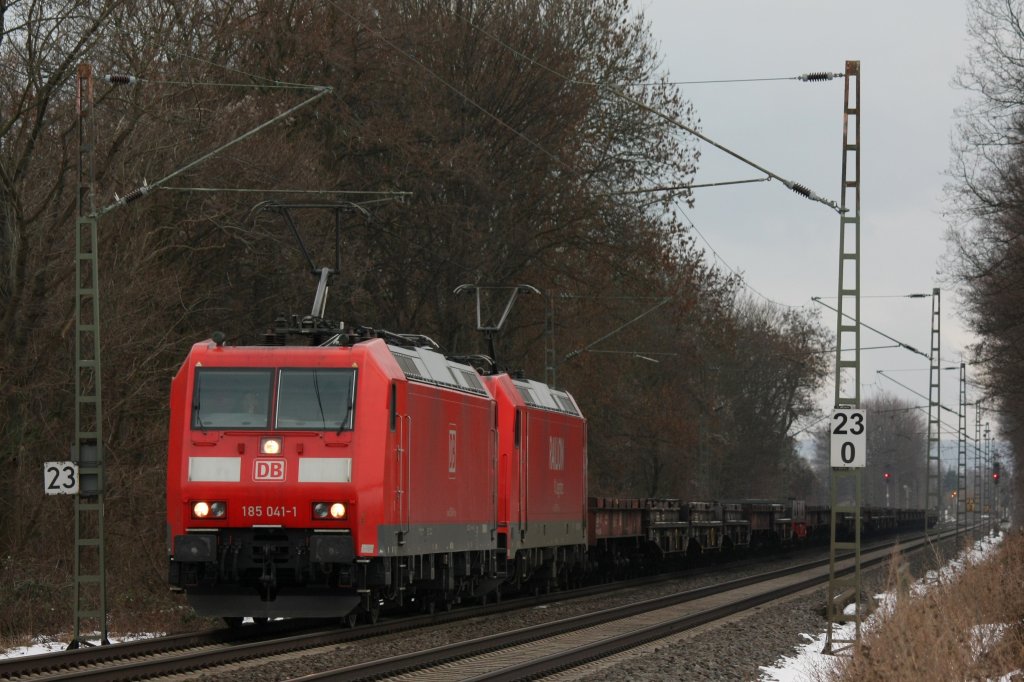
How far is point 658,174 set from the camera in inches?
1597

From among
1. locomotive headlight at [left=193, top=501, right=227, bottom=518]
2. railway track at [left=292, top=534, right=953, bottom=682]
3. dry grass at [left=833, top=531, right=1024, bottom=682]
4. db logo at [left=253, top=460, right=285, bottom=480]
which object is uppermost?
db logo at [left=253, top=460, right=285, bottom=480]

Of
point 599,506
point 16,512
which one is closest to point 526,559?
point 599,506

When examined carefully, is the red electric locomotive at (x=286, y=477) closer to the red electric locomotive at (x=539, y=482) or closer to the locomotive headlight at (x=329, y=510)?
the locomotive headlight at (x=329, y=510)

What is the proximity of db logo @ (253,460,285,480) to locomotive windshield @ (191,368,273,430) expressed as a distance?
0.46 metres

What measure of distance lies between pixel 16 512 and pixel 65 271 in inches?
164

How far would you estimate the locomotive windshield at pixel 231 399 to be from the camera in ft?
62.1

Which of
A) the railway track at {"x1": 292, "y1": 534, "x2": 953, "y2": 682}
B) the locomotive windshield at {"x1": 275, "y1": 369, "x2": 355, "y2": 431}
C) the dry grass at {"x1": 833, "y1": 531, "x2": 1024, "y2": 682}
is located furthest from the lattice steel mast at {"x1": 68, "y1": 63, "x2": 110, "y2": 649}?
the dry grass at {"x1": 833, "y1": 531, "x2": 1024, "y2": 682}

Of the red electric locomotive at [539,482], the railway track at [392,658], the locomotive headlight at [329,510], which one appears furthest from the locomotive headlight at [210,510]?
the red electric locomotive at [539,482]

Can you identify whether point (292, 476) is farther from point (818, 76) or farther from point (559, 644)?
point (818, 76)

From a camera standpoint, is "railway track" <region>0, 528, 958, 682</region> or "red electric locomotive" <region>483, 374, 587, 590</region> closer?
"railway track" <region>0, 528, 958, 682</region>

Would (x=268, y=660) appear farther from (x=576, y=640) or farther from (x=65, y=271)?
(x=65, y=271)

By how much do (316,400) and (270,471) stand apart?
96 cm

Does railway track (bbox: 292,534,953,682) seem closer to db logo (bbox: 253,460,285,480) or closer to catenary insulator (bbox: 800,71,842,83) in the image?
db logo (bbox: 253,460,285,480)

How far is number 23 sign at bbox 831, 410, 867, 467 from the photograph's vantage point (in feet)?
64.9
